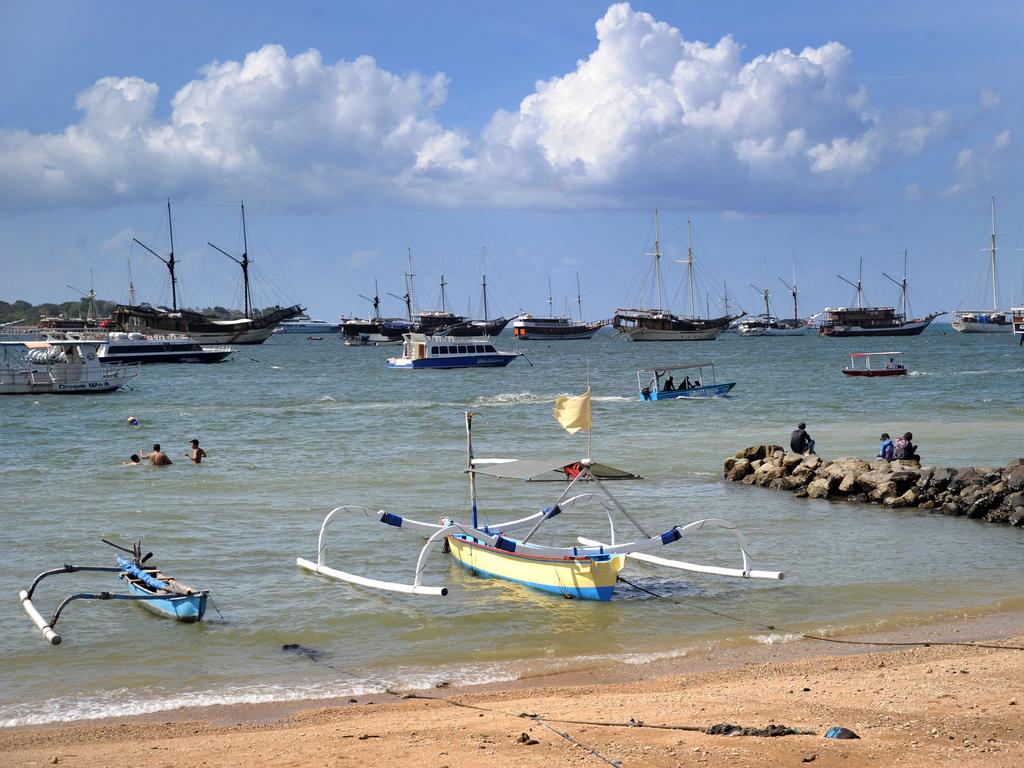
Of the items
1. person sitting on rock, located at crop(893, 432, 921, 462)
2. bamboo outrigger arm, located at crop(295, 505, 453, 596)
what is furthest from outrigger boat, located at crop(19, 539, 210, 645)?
person sitting on rock, located at crop(893, 432, 921, 462)

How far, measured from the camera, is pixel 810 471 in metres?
25.2

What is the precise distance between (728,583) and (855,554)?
10.5 ft

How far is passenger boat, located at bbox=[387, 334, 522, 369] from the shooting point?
301ft

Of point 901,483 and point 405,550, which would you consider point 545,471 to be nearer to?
point 405,550

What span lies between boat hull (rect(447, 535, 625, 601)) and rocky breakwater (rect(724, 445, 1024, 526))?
9.67 metres

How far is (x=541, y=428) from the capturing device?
42875 millimetres

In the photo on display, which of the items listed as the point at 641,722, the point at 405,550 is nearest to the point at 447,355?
the point at 405,550

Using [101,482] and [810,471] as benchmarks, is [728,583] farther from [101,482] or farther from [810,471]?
[101,482]

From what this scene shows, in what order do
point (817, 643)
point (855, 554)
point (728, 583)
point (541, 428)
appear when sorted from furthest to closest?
point (541, 428)
point (855, 554)
point (728, 583)
point (817, 643)

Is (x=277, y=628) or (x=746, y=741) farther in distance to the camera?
(x=277, y=628)

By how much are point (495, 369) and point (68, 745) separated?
8228 cm

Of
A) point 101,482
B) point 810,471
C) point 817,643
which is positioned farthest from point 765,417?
point 817,643

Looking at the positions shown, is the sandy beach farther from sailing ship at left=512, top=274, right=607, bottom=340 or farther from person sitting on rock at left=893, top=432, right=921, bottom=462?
sailing ship at left=512, top=274, right=607, bottom=340

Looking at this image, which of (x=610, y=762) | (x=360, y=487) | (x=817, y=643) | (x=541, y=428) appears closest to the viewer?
(x=610, y=762)
